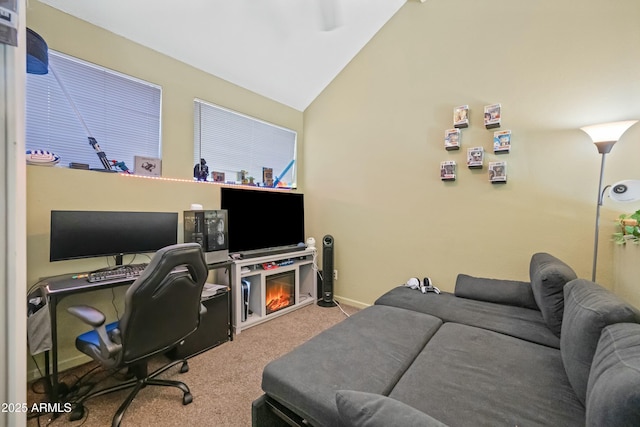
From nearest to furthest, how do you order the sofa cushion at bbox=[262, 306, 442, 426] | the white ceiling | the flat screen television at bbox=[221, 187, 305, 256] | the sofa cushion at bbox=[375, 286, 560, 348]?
the sofa cushion at bbox=[262, 306, 442, 426]
the sofa cushion at bbox=[375, 286, 560, 348]
the white ceiling
the flat screen television at bbox=[221, 187, 305, 256]

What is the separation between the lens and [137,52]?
7.93 ft

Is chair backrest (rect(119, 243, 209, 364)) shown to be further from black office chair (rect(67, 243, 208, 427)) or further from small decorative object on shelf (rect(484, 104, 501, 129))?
small decorative object on shelf (rect(484, 104, 501, 129))

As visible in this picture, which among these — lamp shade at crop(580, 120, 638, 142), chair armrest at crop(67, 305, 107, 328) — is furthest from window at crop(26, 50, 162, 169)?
lamp shade at crop(580, 120, 638, 142)

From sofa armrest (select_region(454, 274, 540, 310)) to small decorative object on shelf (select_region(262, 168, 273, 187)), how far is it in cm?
245

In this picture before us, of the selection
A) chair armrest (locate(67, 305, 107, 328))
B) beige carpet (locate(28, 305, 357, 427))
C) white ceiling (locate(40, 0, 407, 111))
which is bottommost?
beige carpet (locate(28, 305, 357, 427))

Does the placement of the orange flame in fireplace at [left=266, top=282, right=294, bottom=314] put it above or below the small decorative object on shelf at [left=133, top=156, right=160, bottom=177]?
below

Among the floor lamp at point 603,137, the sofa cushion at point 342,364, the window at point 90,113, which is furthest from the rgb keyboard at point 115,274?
the floor lamp at point 603,137

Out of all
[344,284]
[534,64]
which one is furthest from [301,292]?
[534,64]

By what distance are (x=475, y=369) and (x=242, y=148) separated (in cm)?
310

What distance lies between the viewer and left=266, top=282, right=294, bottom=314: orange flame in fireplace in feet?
9.93

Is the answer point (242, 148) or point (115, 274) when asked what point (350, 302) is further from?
point (115, 274)

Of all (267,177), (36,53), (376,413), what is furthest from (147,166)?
(376,413)

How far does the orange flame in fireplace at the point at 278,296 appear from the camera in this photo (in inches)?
119

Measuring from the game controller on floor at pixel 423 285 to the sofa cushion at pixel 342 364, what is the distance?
745mm
